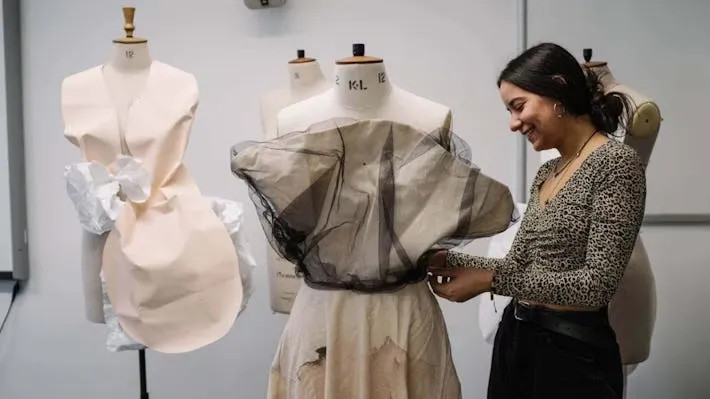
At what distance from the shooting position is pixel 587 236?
133 cm

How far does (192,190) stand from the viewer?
6.48 feet

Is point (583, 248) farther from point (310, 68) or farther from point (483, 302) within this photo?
point (310, 68)

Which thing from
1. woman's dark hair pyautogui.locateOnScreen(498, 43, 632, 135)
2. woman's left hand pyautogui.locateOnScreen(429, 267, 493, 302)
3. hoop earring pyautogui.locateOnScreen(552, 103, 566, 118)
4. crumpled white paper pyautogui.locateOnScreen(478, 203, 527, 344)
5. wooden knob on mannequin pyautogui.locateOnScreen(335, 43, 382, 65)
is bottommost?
crumpled white paper pyautogui.locateOnScreen(478, 203, 527, 344)

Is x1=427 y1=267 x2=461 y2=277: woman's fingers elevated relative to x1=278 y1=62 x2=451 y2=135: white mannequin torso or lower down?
lower down

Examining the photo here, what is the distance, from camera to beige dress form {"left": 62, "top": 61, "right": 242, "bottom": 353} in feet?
6.07

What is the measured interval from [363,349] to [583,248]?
45 cm

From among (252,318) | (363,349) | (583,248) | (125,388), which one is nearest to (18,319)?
(125,388)

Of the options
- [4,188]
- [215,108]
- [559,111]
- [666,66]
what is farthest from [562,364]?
[4,188]

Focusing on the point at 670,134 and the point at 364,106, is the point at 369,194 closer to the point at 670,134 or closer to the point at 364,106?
the point at 364,106

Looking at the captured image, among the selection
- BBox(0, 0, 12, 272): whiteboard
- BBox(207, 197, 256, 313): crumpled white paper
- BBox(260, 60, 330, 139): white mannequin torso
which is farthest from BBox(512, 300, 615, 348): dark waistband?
BBox(0, 0, 12, 272): whiteboard

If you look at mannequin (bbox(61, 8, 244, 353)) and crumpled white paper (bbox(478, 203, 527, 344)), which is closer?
mannequin (bbox(61, 8, 244, 353))

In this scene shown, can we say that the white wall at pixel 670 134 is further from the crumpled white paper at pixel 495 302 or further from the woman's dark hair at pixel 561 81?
the woman's dark hair at pixel 561 81
